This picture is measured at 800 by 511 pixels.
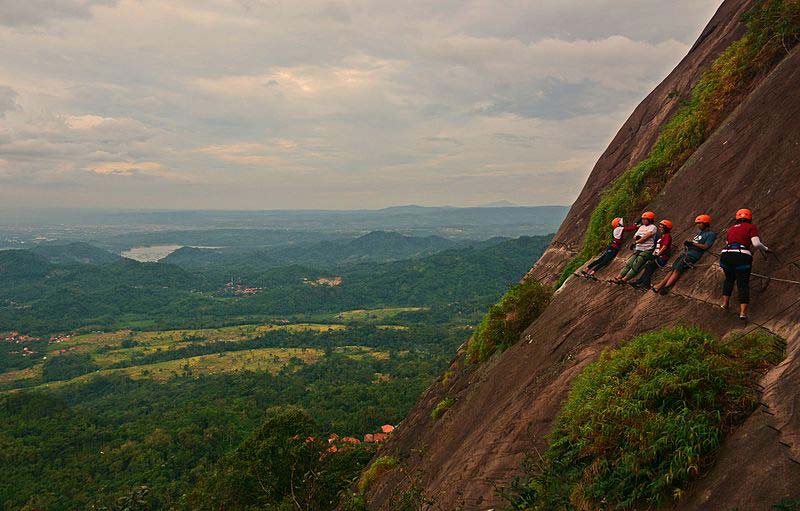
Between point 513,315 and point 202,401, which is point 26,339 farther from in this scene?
point 513,315

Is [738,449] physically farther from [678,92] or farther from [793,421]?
[678,92]

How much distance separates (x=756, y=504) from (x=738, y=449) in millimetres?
861

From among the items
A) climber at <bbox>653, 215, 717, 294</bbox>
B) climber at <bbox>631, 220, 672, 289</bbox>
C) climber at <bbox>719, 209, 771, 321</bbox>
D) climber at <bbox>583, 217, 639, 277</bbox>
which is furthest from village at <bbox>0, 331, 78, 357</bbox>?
climber at <bbox>719, 209, 771, 321</bbox>

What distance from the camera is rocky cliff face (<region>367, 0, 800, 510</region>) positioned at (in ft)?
20.0

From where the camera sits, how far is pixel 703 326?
352 inches

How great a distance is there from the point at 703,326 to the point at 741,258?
1484 millimetres

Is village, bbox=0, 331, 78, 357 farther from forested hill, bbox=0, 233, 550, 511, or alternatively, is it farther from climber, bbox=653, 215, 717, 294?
climber, bbox=653, 215, 717, 294

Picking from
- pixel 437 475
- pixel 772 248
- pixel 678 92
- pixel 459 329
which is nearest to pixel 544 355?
pixel 437 475

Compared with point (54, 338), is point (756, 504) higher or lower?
higher

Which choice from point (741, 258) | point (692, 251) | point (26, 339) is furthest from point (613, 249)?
point (26, 339)

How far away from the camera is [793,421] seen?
19.4 feet

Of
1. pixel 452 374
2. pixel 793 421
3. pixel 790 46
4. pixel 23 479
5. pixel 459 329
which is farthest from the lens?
pixel 459 329

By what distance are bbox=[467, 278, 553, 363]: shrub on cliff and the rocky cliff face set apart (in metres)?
0.91

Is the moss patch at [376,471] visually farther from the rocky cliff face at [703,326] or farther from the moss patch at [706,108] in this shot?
the moss patch at [706,108]
